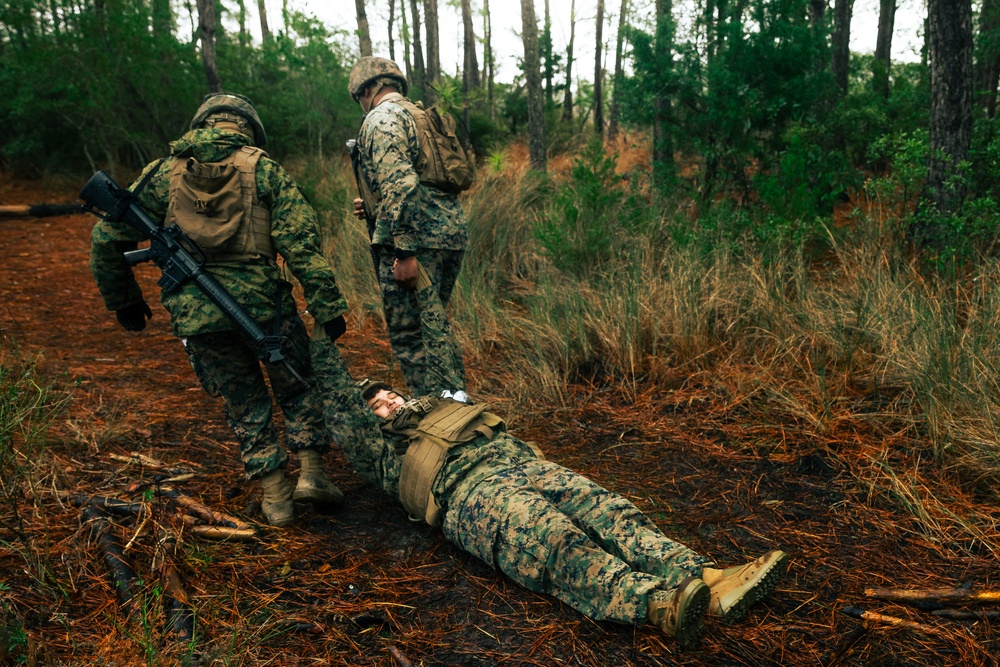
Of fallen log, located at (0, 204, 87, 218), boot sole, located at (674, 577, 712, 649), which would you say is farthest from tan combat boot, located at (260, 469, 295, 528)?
fallen log, located at (0, 204, 87, 218)

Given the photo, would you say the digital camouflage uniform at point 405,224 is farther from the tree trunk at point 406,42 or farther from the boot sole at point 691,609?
the tree trunk at point 406,42

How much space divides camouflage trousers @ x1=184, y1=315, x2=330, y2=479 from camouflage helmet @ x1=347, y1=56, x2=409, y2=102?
5.13ft

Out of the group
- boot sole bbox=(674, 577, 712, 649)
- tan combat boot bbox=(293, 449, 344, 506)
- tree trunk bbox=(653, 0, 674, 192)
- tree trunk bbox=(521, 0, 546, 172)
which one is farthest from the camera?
tree trunk bbox=(521, 0, 546, 172)

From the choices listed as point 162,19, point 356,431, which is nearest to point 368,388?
point 356,431

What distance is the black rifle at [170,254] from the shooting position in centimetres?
279

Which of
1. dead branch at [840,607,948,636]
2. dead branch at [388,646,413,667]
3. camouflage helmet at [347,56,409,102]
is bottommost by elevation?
dead branch at [388,646,413,667]

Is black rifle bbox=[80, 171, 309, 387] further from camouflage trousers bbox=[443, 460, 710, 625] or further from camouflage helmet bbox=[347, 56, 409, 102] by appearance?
camouflage helmet bbox=[347, 56, 409, 102]

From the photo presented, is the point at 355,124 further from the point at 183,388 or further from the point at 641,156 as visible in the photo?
the point at 183,388

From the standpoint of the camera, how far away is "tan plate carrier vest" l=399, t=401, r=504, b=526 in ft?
8.43

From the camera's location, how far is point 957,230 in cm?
428

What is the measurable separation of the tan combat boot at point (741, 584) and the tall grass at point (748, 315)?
1.21 meters

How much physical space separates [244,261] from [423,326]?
Answer: 1084 mm

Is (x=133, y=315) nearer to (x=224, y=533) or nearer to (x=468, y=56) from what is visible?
(x=224, y=533)

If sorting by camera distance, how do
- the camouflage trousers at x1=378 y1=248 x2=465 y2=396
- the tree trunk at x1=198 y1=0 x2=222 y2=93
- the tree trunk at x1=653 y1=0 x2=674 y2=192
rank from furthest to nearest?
the tree trunk at x1=198 y1=0 x2=222 y2=93 < the tree trunk at x1=653 y1=0 x2=674 y2=192 < the camouflage trousers at x1=378 y1=248 x2=465 y2=396
